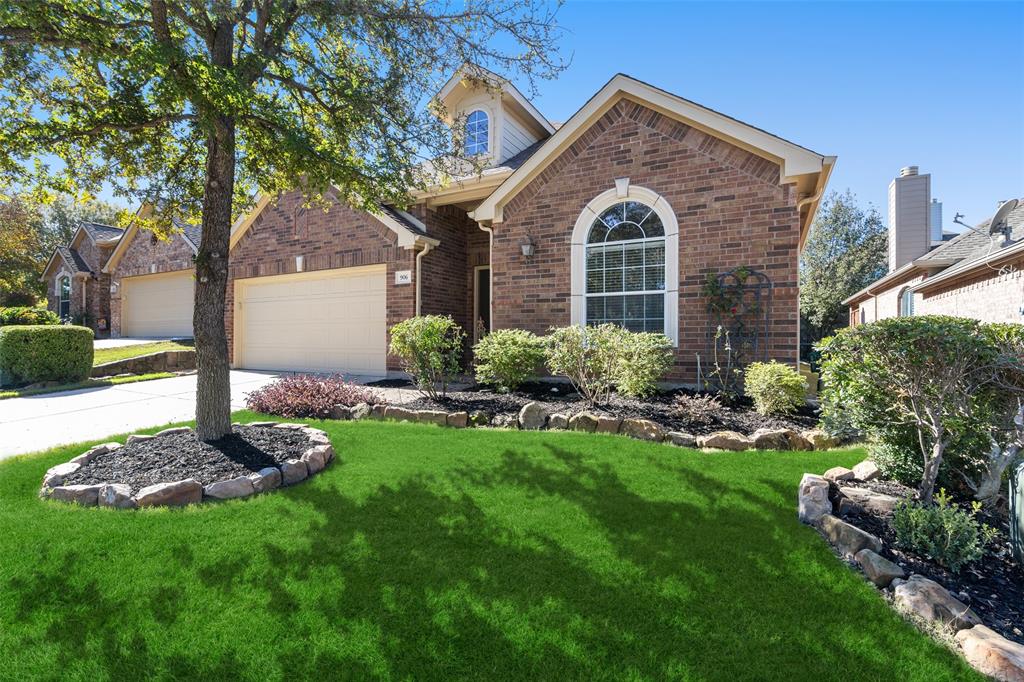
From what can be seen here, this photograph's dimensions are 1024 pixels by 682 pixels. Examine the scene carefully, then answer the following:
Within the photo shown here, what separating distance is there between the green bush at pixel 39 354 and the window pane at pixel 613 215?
438 inches

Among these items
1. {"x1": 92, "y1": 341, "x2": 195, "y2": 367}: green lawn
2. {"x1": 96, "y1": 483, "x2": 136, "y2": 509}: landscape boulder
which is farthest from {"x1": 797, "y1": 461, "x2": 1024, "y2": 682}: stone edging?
{"x1": 92, "y1": 341, "x2": 195, "y2": 367}: green lawn

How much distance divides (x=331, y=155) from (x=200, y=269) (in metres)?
1.69

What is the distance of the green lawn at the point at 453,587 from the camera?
2051 mm

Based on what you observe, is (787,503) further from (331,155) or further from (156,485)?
(331,155)

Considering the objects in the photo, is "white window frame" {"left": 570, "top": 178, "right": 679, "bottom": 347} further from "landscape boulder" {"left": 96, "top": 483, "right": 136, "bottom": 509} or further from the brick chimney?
the brick chimney

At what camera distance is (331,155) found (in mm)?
4922

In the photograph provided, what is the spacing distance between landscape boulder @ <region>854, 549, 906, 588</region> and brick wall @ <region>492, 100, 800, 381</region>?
4841mm

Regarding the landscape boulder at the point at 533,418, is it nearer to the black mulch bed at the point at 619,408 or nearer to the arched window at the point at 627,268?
the black mulch bed at the point at 619,408

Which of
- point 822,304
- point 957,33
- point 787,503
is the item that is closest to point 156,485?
point 787,503

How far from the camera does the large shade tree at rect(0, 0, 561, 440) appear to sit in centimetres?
377

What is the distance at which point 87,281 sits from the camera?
19.7 meters

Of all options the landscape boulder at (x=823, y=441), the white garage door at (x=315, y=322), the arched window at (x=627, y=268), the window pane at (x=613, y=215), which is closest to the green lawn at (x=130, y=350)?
the white garage door at (x=315, y=322)

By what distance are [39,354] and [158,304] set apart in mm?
7747

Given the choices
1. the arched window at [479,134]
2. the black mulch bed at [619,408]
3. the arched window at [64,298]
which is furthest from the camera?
the arched window at [64,298]
